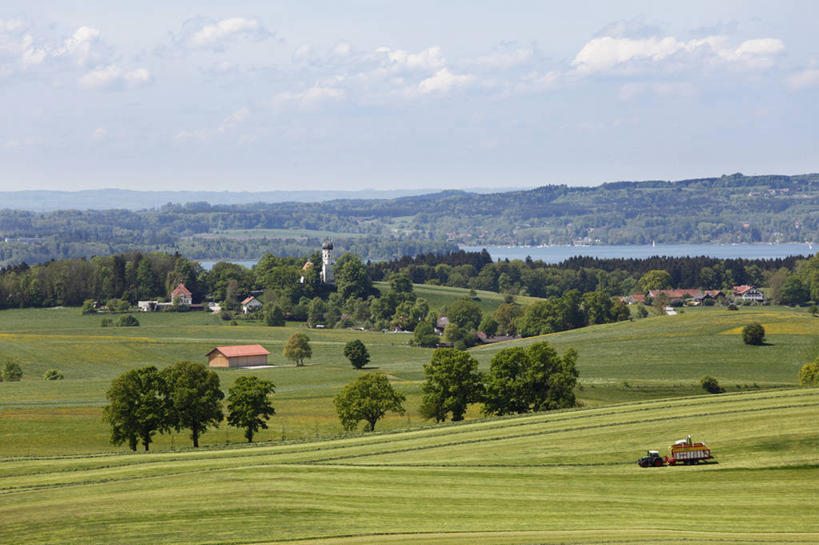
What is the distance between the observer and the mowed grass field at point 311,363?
2795 inches

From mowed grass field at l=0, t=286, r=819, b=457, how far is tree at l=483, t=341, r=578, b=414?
669cm

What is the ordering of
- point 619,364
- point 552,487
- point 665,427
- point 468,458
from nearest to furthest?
point 552,487, point 468,458, point 665,427, point 619,364

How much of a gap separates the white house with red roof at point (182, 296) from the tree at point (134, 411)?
124384 millimetres

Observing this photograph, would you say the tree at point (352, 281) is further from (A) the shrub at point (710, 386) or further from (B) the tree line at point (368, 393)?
(B) the tree line at point (368, 393)

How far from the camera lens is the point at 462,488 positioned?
42188mm

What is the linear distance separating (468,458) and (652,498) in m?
11.6

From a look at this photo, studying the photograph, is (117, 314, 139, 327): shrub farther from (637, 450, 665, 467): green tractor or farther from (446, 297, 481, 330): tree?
(637, 450, 665, 467): green tractor

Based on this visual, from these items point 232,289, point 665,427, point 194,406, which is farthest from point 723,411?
point 232,289

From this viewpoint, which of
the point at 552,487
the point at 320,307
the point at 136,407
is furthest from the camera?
the point at 320,307

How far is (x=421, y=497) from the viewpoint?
4053 centimetres

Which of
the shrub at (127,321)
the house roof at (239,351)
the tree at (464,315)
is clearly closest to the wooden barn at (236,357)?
the house roof at (239,351)

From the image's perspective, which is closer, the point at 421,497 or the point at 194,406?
the point at 421,497

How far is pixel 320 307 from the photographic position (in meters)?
175

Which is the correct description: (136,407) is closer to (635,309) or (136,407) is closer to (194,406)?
(194,406)
